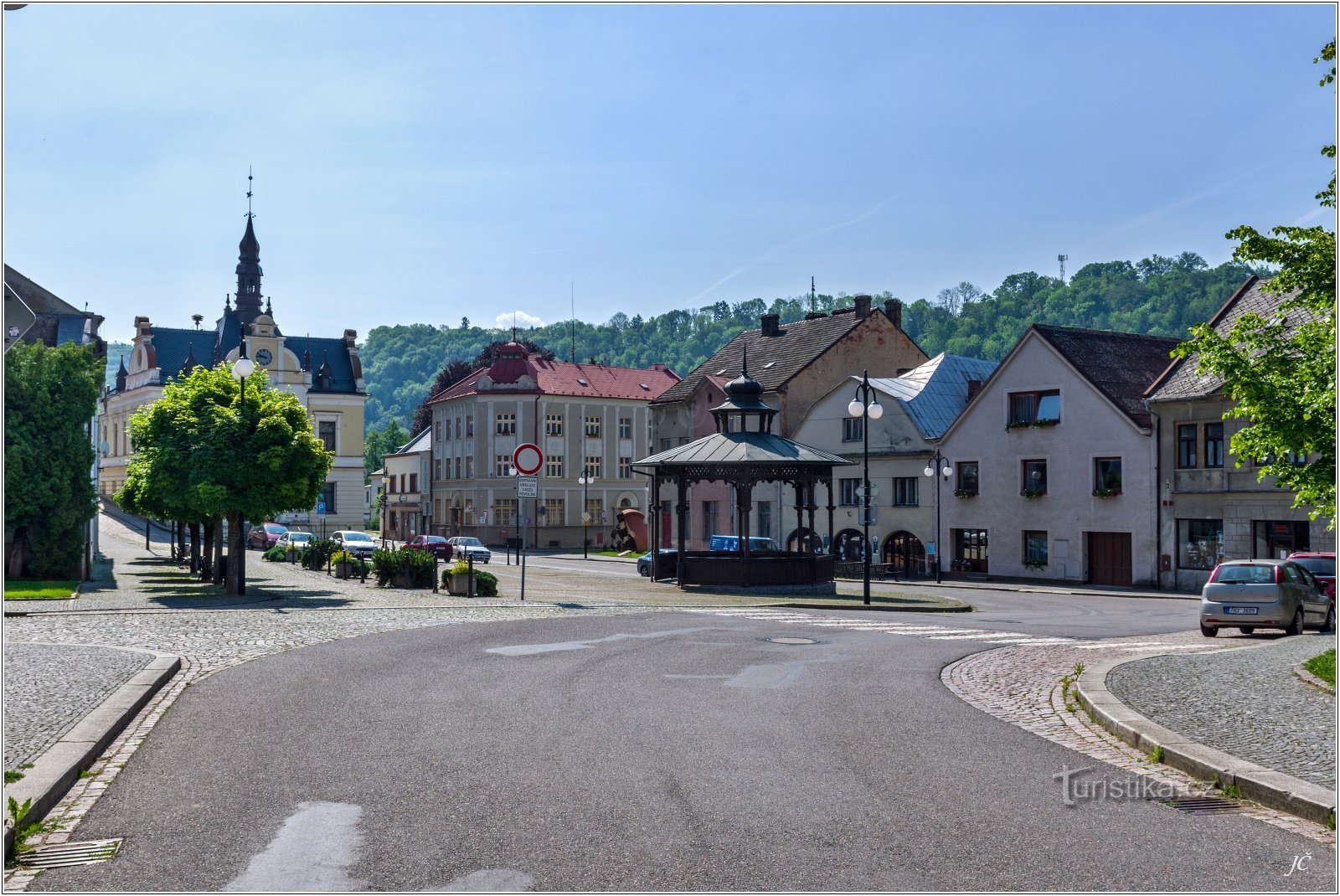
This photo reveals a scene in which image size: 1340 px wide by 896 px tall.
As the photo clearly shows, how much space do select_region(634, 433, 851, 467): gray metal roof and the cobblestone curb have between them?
22059 mm

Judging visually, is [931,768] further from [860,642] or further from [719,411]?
[719,411]

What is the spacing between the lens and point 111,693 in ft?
41.6

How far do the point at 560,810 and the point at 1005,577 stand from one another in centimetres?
4658

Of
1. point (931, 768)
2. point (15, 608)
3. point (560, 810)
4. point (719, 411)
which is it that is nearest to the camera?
point (560, 810)

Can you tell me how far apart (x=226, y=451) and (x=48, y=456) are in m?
8.87

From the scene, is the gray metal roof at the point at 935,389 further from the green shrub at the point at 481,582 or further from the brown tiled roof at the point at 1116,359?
the green shrub at the point at 481,582

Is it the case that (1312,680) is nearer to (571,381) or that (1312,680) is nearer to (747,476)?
(747,476)

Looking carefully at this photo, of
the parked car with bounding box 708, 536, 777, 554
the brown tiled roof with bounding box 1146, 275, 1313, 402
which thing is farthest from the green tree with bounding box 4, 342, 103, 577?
the brown tiled roof with bounding box 1146, 275, 1313, 402

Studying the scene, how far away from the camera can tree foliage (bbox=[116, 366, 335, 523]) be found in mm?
30047

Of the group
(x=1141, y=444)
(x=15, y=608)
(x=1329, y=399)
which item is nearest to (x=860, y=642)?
(x=1329, y=399)

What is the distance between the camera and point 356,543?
56500 mm

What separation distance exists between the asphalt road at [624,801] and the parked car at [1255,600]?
10.6 m

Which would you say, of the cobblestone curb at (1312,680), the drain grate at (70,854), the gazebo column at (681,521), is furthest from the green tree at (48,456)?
the cobblestone curb at (1312,680)

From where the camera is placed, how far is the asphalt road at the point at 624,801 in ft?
22.0
